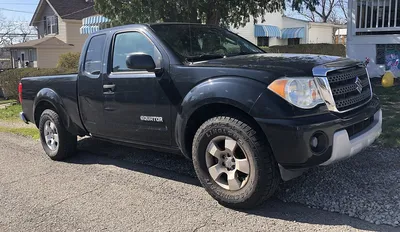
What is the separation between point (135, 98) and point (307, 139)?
2.15 metres

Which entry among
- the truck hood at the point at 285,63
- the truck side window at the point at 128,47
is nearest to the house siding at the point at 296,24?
the truck side window at the point at 128,47

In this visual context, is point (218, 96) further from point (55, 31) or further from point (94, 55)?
point (55, 31)

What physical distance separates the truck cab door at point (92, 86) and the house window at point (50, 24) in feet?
100

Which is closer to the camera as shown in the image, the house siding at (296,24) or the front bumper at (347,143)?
the front bumper at (347,143)

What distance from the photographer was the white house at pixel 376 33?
1162cm

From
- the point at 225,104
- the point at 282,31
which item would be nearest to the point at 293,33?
the point at 282,31

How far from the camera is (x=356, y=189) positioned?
14.0ft

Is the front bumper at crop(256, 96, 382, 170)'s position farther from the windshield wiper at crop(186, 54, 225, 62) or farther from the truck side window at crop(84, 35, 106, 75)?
the truck side window at crop(84, 35, 106, 75)

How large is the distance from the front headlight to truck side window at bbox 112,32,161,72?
1663 millimetres

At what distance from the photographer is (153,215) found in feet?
13.3

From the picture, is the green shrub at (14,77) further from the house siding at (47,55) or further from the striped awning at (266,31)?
the striped awning at (266,31)

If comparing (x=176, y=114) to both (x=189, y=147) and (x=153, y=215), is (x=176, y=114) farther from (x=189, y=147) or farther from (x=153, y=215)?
(x=153, y=215)

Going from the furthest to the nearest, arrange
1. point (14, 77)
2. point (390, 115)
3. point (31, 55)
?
1. point (31, 55)
2. point (14, 77)
3. point (390, 115)

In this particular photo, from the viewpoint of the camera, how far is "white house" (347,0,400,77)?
38.1 feet
